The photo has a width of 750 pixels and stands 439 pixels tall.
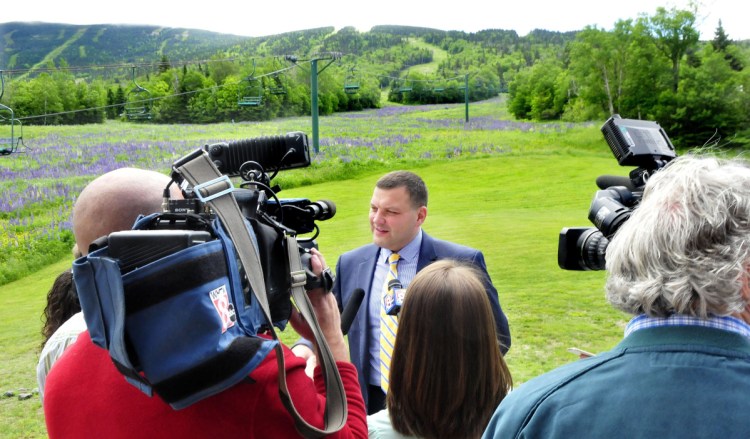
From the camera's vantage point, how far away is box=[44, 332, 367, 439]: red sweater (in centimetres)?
122

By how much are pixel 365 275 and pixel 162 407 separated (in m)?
1.97

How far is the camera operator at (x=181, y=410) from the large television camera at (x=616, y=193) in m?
0.74

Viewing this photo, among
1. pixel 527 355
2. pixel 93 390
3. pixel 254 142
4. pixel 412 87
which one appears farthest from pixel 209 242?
pixel 412 87

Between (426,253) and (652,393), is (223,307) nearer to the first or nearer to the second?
(652,393)

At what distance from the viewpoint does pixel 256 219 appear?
141 centimetres

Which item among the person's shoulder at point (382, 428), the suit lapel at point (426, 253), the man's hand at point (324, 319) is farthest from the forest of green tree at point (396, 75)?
the man's hand at point (324, 319)

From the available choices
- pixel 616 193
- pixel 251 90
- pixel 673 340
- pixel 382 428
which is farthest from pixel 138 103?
pixel 673 340

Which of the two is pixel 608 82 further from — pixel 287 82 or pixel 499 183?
pixel 287 82

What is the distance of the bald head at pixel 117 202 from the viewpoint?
1.47m

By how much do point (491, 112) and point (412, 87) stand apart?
7.98ft

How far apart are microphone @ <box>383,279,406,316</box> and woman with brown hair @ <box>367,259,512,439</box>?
0.64 metres

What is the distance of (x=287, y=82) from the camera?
47.1 feet

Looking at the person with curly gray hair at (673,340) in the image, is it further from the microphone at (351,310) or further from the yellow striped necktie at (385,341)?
the yellow striped necktie at (385,341)

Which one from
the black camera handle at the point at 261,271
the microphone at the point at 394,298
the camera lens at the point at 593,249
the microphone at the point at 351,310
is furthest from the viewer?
the microphone at the point at 394,298
